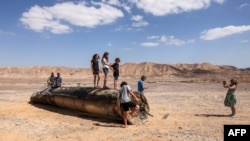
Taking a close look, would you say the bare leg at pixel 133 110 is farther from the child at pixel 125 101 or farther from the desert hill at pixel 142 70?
the desert hill at pixel 142 70

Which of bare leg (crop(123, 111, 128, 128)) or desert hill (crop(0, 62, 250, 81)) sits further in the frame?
desert hill (crop(0, 62, 250, 81))

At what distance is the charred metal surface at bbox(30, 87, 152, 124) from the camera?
1211cm

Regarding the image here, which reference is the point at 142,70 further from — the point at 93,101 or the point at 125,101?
the point at 125,101

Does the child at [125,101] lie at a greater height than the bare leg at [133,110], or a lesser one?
greater

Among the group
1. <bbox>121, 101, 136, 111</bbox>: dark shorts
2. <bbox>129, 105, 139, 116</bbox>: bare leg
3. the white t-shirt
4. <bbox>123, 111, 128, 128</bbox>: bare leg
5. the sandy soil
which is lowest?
the sandy soil

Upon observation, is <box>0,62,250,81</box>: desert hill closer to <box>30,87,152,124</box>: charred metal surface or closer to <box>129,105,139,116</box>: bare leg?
<box>30,87,152,124</box>: charred metal surface

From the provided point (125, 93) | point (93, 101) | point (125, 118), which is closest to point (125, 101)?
point (125, 93)

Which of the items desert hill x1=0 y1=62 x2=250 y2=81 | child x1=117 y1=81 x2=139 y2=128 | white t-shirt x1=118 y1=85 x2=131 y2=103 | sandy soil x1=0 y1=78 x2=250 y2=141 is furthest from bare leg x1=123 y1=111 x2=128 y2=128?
desert hill x1=0 y1=62 x2=250 y2=81

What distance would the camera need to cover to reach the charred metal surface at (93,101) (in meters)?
12.1

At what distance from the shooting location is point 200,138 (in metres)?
9.34

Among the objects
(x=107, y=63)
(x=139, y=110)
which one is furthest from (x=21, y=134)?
(x=107, y=63)

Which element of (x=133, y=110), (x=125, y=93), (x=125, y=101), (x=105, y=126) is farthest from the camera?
(x=133, y=110)

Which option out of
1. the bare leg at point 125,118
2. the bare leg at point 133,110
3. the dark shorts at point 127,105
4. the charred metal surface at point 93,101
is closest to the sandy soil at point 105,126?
the bare leg at point 125,118

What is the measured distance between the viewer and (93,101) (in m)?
13.1
